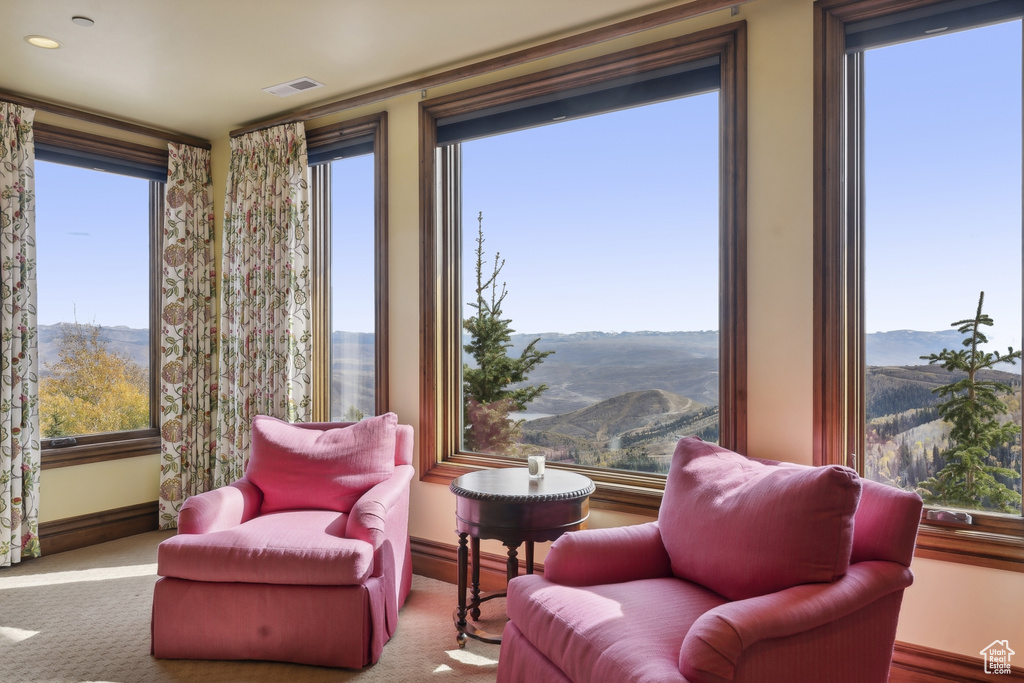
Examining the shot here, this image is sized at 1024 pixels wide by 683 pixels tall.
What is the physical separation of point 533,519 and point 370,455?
0.94 metres

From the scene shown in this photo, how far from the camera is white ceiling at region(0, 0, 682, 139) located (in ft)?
8.78

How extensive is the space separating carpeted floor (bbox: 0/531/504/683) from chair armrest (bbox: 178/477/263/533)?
517mm

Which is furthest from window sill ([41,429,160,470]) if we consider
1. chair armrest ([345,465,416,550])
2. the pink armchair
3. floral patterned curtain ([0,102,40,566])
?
chair armrest ([345,465,416,550])

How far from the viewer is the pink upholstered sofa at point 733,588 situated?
149 cm

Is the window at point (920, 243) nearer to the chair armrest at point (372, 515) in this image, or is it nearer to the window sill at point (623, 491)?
the window sill at point (623, 491)

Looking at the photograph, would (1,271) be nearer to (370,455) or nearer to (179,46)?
(179,46)

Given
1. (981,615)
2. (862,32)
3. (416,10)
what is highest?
(416,10)

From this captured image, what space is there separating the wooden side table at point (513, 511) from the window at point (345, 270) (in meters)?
1.30

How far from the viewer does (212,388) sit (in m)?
4.42

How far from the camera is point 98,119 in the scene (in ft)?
13.1

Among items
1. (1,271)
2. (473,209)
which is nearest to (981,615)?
(473,209)

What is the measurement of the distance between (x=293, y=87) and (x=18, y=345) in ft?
6.89

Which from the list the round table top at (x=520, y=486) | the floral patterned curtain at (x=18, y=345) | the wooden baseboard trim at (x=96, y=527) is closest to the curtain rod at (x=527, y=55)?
the floral patterned curtain at (x=18, y=345)

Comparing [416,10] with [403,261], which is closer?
[416,10]
